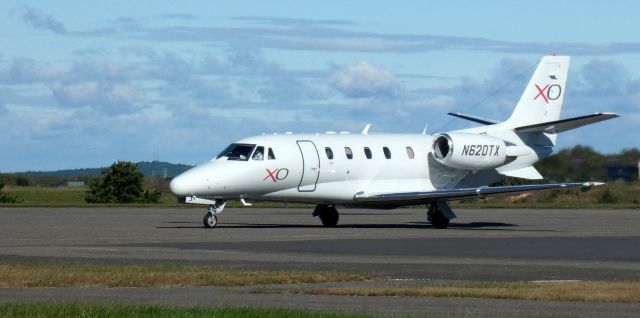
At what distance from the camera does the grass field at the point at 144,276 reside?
2009 centimetres

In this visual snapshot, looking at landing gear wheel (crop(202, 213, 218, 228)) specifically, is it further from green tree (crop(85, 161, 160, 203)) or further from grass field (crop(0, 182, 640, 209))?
green tree (crop(85, 161, 160, 203))

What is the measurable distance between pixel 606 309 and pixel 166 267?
8.96 meters

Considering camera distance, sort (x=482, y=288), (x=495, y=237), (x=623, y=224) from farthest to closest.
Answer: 1. (x=623, y=224)
2. (x=495, y=237)
3. (x=482, y=288)

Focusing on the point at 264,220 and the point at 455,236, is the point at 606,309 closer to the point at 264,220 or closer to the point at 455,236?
the point at 455,236

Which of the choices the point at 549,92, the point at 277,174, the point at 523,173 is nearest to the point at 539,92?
the point at 549,92

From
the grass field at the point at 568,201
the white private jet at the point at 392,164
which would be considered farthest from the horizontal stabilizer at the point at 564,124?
the grass field at the point at 568,201

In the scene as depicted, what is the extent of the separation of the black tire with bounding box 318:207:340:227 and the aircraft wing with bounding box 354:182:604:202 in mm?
1283

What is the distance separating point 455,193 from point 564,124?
4.88 meters

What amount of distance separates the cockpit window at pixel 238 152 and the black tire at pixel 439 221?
20.8 ft

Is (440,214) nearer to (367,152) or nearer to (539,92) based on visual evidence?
(367,152)

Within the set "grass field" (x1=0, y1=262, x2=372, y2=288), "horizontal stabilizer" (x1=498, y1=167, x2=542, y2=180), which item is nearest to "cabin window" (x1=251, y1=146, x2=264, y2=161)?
"horizontal stabilizer" (x1=498, y1=167, x2=542, y2=180)

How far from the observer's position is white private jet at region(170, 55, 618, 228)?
39562mm

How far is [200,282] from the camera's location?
20.3 metres

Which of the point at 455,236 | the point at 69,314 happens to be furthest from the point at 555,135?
the point at 69,314
